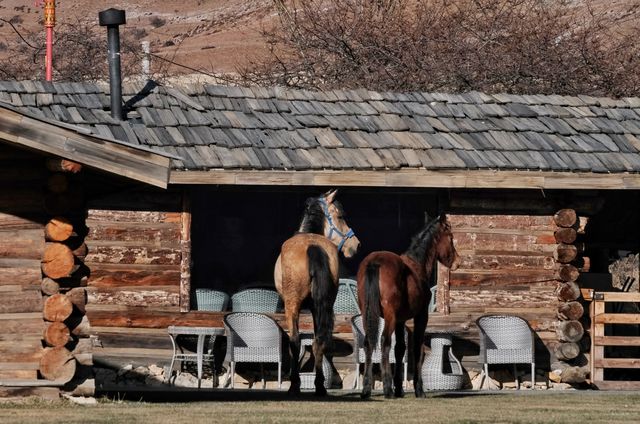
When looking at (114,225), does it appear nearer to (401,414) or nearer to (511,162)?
(511,162)

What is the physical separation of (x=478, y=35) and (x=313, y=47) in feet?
12.1

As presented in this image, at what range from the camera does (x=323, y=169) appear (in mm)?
18734

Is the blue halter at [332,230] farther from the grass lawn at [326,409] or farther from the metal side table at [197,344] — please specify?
the metal side table at [197,344]

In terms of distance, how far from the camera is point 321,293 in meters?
16.2

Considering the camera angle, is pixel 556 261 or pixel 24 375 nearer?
pixel 24 375

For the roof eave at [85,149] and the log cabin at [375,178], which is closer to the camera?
the roof eave at [85,149]

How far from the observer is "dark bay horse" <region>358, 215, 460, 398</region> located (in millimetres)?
16000

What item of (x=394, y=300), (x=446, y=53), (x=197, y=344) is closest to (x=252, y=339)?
(x=197, y=344)

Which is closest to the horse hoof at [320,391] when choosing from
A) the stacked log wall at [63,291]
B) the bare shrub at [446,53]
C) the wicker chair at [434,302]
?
the stacked log wall at [63,291]

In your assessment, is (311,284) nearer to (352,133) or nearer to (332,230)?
(332,230)

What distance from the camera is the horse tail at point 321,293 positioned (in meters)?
16.2

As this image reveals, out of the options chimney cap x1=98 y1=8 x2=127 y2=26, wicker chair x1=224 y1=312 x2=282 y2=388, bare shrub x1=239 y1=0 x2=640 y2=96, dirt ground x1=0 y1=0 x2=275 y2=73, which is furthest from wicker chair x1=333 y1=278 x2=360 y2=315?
dirt ground x1=0 y1=0 x2=275 y2=73

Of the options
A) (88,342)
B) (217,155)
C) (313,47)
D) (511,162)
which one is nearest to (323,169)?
(217,155)

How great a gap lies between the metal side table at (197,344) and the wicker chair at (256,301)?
95cm
